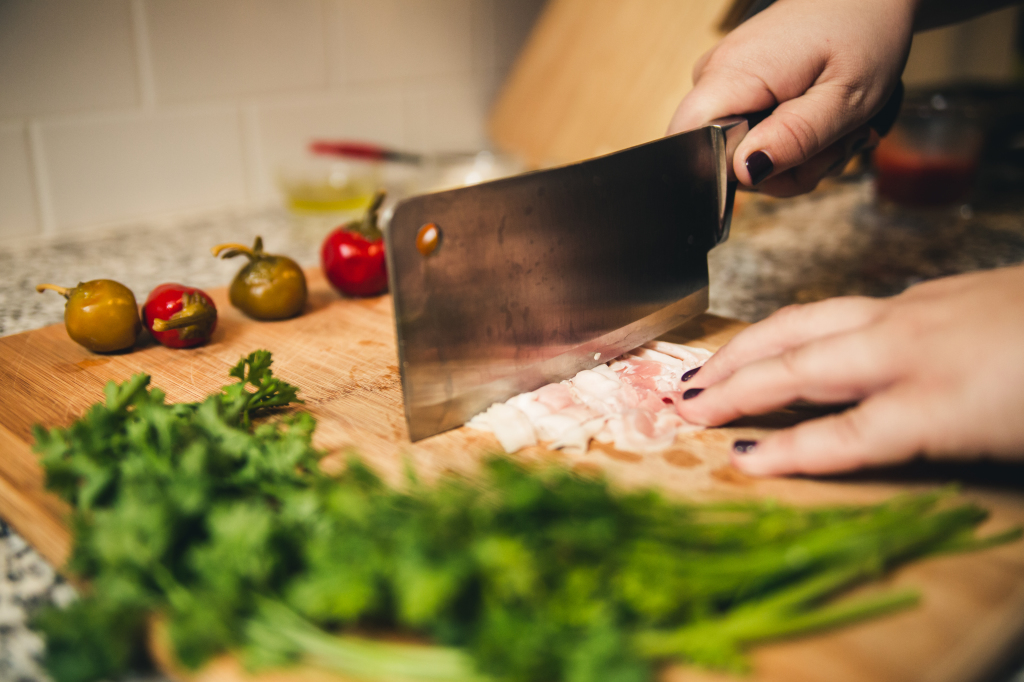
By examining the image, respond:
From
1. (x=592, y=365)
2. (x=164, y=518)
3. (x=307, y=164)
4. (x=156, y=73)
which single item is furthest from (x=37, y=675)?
Result: (x=307, y=164)

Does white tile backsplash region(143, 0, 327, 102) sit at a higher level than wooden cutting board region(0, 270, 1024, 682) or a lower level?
higher

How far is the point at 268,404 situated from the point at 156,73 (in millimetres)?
1338

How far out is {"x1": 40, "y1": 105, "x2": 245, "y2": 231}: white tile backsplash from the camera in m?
1.81

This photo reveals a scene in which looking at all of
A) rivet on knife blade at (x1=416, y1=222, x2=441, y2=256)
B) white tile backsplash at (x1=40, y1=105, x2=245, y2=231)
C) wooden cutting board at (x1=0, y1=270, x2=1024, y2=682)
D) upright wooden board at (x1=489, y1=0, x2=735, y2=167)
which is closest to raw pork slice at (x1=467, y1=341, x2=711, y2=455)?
wooden cutting board at (x1=0, y1=270, x2=1024, y2=682)

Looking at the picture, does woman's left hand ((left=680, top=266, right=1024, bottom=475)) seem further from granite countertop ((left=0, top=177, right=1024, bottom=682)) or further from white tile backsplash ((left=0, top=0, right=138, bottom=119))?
white tile backsplash ((left=0, top=0, right=138, bottom=119))

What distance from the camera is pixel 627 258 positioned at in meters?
1.12

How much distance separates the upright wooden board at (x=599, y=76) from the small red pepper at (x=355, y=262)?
1004 mm

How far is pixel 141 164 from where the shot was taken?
6.34 feet

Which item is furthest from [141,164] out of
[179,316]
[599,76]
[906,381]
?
[906,381]

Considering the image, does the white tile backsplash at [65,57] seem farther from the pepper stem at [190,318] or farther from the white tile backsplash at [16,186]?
the pepper stem at [190,318]

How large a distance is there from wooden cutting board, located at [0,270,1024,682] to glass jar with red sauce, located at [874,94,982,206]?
3.34 feet

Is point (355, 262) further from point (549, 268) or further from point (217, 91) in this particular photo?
point (217, 91)

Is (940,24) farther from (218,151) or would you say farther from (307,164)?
(218,151)

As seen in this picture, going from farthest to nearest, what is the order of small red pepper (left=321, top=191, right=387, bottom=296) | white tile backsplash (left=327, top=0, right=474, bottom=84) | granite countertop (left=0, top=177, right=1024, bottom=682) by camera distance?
white tile backsplash (left=327, top=0, right=474, bottom=84) → granite countertop (left=0, top=177, right=1024, bottom=682) → small red pepper (left=321, top=191, right=387, bottom=296)
